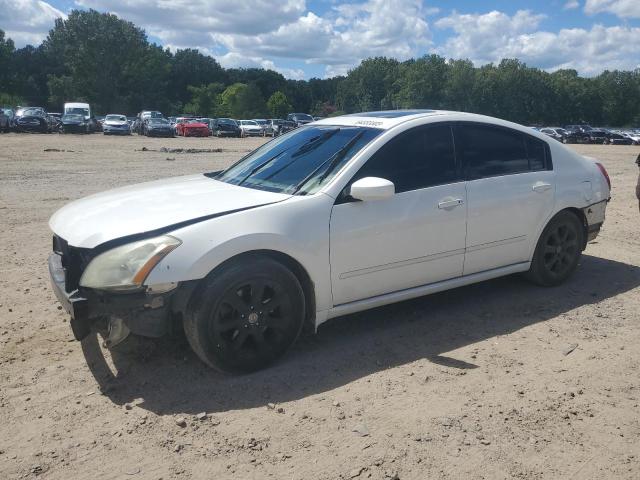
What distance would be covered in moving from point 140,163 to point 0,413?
15801 millimetres

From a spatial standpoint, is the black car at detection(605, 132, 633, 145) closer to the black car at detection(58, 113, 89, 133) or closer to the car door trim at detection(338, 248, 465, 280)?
the black car at detection(58, 113, 89, 133)

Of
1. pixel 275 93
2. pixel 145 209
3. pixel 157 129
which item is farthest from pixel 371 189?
pixel 275 93

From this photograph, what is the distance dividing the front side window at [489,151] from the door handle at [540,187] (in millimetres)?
161

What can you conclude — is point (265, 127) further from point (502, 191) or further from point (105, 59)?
point (105, 59)

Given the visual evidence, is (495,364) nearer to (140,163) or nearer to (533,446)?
(533,446)

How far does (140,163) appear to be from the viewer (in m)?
→ 18.2

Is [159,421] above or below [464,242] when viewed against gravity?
below

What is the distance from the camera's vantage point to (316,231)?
12.6 feet

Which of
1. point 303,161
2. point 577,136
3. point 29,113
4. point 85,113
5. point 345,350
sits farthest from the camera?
point 577,136

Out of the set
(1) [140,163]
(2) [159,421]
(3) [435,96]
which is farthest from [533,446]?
(3) [435,96]

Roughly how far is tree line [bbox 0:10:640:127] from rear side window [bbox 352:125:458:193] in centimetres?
9096

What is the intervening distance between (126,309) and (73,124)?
4237cm

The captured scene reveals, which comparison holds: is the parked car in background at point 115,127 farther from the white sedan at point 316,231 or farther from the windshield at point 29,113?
the white sedan at point 316,231

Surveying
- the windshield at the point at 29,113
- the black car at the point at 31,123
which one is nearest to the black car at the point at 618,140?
the black car at the point at 31,123
